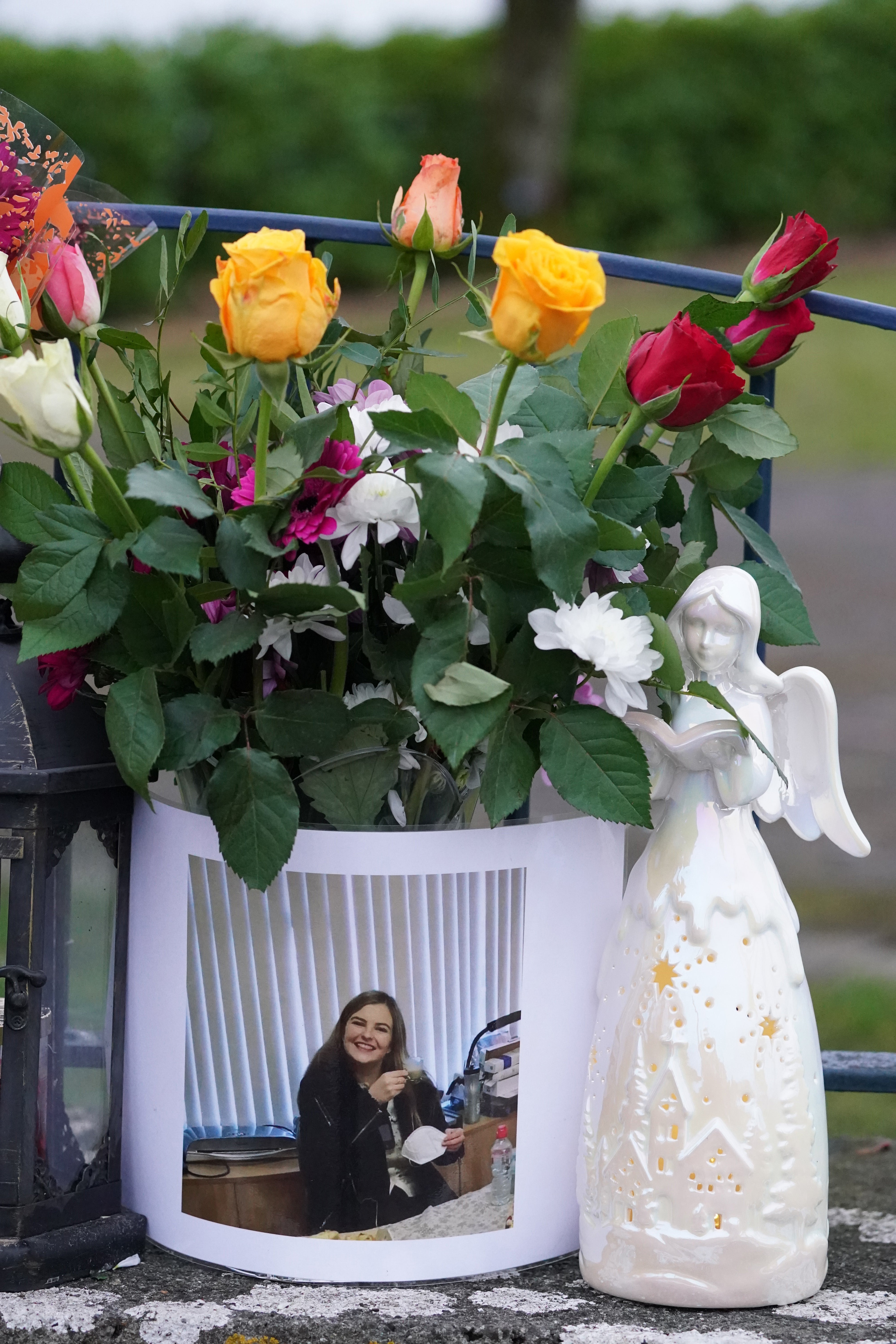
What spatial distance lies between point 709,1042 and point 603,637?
30 centimetres

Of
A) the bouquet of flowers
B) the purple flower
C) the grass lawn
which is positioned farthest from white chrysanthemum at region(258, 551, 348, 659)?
the grass lawn

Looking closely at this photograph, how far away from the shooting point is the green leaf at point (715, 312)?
1.10m

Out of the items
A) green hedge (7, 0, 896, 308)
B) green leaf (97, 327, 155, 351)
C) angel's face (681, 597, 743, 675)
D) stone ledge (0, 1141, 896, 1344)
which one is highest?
green hedge (7, 0, 896, 308)

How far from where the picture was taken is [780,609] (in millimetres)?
1182

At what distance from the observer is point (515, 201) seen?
973 centimetres

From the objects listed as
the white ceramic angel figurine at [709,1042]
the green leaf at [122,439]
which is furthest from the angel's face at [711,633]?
the green leaf at [122,439]

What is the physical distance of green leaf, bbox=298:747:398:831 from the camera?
1.08m

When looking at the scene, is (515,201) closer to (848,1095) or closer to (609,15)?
(609,15)

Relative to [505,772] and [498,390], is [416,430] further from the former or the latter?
[505,772]

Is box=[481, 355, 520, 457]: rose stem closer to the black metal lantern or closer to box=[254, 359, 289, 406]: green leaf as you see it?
box=[254, 359, 289, 406]: green leaf

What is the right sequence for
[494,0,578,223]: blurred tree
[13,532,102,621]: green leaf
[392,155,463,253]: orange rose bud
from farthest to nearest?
[494,0,578,223]: blurred tree
[392,155,463,253]: orange rose bud
[13,532,102,621]: green leaf

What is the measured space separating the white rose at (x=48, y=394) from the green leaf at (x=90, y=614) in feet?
0.35

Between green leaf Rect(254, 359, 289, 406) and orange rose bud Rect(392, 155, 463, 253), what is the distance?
232 millimetres

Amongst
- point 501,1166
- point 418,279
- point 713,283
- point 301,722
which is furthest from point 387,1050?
point 713,283
